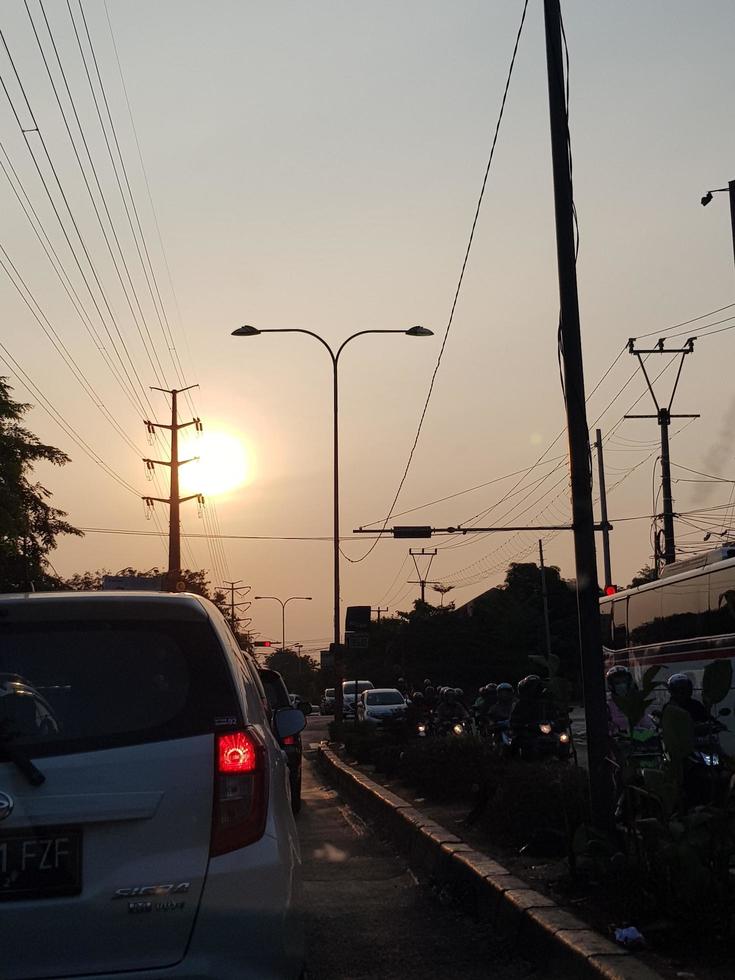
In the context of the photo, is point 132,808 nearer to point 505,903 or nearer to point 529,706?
point 505,903

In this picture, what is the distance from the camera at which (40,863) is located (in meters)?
3.39

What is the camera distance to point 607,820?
691 centimetres

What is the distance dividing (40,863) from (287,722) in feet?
7.30

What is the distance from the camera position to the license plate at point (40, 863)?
3.38m

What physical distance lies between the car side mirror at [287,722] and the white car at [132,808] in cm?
164

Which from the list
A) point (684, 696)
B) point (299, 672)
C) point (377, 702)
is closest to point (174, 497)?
point (377, 702)

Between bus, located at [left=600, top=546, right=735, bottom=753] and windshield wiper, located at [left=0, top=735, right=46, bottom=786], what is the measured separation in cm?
1420

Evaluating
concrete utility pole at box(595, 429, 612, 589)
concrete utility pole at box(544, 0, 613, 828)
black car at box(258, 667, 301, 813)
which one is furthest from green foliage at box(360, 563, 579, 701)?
concrete utility pole at box(544, 0, 613, 828)

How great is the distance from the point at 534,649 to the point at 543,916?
72.5 meters

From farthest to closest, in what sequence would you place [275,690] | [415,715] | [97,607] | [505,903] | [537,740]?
1. [415,715]
2. [275,690]
3. [537,740]
4. [505,903]
5. [97,607]

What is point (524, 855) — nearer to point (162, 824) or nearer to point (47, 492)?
point (162, 824)

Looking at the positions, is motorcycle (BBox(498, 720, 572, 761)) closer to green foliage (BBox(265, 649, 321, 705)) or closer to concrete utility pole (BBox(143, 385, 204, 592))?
concrete utility pole (BBox(143, 385, 204, 592))

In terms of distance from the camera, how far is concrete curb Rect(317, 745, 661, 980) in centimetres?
491

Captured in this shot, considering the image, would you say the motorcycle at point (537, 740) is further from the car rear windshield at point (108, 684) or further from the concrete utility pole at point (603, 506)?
the concrete utility pole at point (603, 506)
